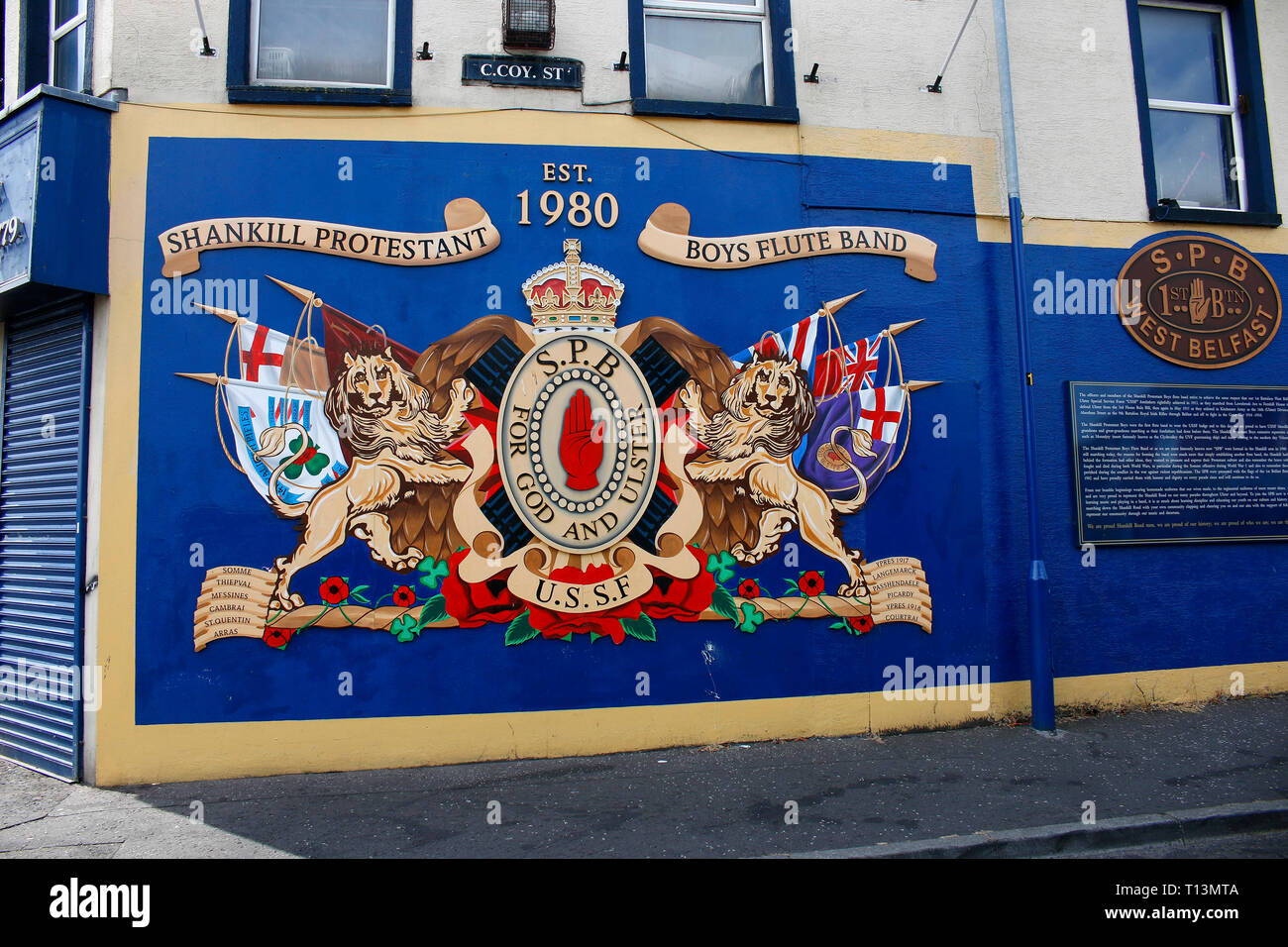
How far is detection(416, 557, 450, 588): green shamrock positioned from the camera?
6059 millimetres

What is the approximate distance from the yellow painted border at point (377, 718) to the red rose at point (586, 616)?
1.98ft

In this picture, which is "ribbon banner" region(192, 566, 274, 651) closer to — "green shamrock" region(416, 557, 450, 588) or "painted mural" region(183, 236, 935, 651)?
"painted mural" region(183, 236, 935, 651)

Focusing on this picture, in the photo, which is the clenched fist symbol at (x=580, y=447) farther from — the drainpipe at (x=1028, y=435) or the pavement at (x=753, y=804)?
the drainpipe at (x=1028, y=435)

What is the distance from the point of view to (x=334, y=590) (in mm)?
5977

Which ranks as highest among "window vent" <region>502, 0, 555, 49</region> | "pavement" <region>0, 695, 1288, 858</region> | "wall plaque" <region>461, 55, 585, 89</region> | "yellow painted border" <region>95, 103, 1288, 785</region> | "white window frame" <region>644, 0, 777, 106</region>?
"white window frame" <region>644, 0, 777, 106</region>

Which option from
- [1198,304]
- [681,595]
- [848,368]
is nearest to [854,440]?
[848,368]

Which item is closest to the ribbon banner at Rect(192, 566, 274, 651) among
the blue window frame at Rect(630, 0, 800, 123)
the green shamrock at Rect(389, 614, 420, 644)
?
the green shamrock at Rect(389, 614, 420, 644)

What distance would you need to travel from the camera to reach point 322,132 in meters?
6.27

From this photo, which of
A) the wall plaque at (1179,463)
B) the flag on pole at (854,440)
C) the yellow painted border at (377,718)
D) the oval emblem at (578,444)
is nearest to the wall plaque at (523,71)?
the yellow painted border at (377,718)

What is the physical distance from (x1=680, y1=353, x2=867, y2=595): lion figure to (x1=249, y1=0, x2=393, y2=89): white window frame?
3.53 meters

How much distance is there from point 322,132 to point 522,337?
7.34 feet

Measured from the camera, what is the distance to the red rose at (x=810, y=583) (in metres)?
6.46

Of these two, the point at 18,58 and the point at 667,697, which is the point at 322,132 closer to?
the point at 18,58
